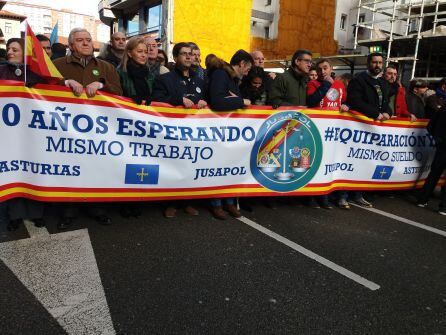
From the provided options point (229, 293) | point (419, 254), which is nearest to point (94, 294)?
point (229, 293)

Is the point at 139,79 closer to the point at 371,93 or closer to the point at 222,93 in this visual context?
the point at 222,93

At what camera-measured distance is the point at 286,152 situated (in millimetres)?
5023

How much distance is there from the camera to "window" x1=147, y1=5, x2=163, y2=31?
66.9 ft

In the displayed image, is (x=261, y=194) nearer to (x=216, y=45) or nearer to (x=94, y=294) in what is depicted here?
(x=94, y=294)

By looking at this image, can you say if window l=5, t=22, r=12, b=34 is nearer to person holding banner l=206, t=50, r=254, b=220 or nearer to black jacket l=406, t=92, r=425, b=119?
person holding banner l=206, t=50, r=254, b=220

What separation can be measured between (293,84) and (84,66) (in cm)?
264

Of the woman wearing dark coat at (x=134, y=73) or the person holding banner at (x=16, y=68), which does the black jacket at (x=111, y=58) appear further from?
the person holding banner at (x=16, y=68)

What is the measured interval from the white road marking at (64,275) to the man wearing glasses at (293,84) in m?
2.92

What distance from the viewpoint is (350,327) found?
2.63 meters

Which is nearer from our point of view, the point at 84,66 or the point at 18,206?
the point at 18,206

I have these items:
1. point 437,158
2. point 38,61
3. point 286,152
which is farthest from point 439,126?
point 38,61

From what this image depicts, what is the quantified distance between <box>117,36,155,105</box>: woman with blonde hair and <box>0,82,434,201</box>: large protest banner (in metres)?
0.33

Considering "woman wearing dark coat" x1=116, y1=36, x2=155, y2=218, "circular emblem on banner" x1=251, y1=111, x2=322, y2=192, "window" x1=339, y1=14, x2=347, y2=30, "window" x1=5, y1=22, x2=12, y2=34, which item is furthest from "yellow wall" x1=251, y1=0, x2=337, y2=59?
"window" x1=5, y1=22, x2=12, y2=34

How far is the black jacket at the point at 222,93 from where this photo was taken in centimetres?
452
